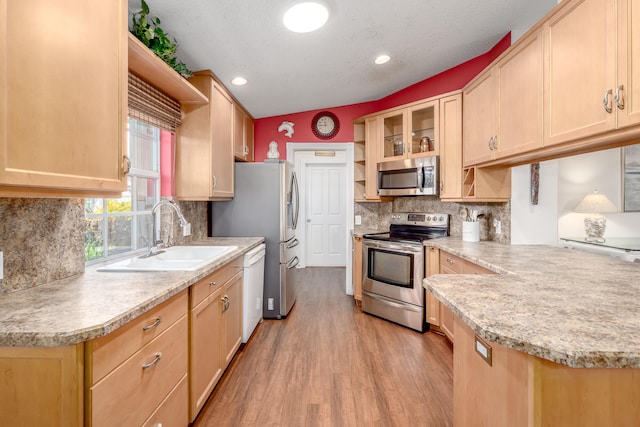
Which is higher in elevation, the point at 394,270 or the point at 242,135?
the point at 242,135

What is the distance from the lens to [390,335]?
283 cm

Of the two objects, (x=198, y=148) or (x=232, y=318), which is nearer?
(x=232, y=318)

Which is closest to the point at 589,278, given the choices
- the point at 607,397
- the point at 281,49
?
the point at 607,397

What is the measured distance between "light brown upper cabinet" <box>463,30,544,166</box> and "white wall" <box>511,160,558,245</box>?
38 centimetres

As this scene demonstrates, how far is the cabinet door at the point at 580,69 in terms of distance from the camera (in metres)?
1.32

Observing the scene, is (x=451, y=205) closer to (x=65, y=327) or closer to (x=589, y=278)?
(x=589, y=278)

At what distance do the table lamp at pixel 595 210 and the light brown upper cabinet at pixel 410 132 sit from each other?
50.2 inches

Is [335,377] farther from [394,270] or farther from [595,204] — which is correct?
[595,204]

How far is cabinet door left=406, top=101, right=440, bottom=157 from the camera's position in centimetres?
305

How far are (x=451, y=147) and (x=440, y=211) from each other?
761 mm

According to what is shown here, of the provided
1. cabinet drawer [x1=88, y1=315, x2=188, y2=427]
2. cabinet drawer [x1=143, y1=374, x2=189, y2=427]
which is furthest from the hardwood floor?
cabinet drawer [x1=88, y1=315, x2=188, y2=427]

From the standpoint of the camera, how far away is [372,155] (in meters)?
3.63

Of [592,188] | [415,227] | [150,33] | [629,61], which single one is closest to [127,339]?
[150,33]

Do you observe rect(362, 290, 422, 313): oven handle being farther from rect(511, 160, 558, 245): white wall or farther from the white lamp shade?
the white lamp shade
